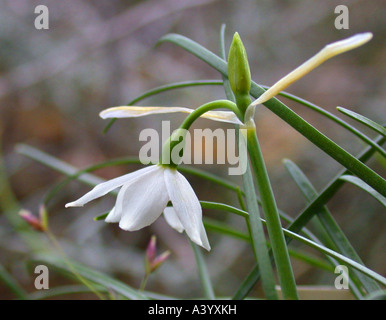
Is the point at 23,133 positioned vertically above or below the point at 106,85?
below

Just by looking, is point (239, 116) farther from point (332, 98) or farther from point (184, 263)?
point (332, 98)

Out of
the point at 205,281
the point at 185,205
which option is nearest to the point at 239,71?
the point at 185,205

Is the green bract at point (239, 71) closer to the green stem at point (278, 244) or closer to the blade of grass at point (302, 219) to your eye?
the green stem at point (278, 244)

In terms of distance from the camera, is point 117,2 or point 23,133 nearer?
point 23,133

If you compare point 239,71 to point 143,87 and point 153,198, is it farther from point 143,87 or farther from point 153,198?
point 143,87

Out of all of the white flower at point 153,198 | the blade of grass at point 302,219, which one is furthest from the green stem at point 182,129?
the blade of grass at point 302,219

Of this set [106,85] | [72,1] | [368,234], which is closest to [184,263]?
[368,234]

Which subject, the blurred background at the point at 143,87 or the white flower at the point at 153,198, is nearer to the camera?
the white flower at the point at 153,198

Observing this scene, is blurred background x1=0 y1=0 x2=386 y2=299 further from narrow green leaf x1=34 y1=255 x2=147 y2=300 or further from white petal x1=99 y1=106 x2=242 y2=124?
white petal x1=99 y1=106 x2=242 y2=124
